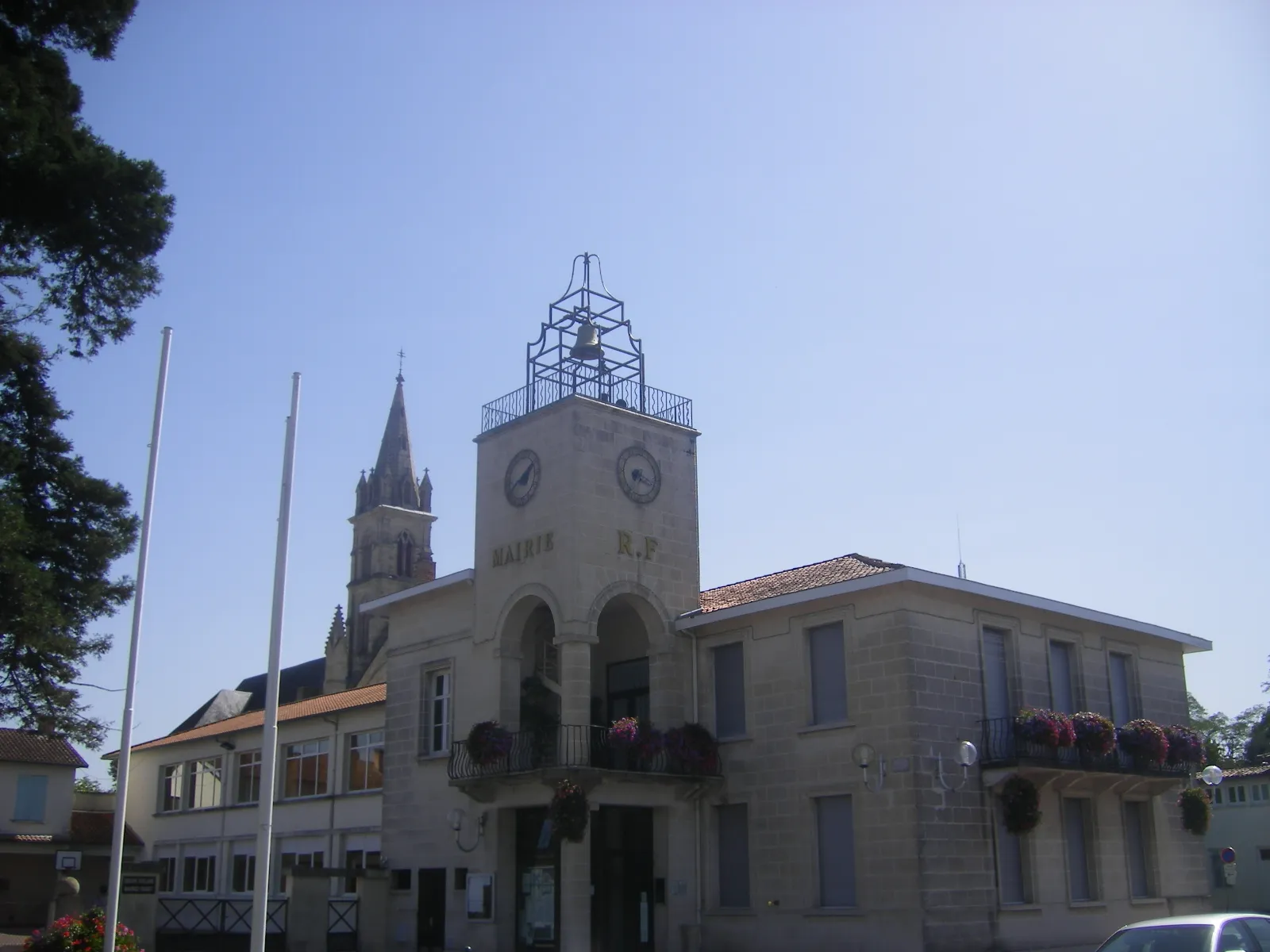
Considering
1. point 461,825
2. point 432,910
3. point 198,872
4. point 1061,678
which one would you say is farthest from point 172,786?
point 1061,678

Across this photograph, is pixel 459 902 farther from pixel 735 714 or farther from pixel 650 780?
pixel 735 714

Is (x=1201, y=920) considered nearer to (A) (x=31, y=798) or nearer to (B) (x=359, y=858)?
(B) (x=359, y=858)

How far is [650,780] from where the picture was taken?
24469 mm

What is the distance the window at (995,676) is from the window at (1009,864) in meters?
1.90

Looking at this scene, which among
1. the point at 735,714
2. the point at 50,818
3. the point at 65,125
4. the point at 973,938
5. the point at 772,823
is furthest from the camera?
the point at 50,818

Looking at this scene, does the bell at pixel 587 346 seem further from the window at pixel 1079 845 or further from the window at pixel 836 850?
the window at pixel 1079 845

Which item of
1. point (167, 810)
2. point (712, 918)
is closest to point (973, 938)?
point (712, 918)

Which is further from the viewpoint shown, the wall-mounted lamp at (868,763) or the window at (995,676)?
the window at (995,676)

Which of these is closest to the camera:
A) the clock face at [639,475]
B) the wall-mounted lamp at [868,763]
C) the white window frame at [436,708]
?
the wall-mounted lamp at [868,763]

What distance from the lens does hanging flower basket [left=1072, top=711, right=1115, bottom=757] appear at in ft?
77.2

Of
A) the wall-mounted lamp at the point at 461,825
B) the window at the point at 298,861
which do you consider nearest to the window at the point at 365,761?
the window at the point at 298,861

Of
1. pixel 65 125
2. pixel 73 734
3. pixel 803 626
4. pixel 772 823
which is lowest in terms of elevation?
pixel 772 823

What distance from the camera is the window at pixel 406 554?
77.9 meters

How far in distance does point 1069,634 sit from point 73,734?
62.7ft
